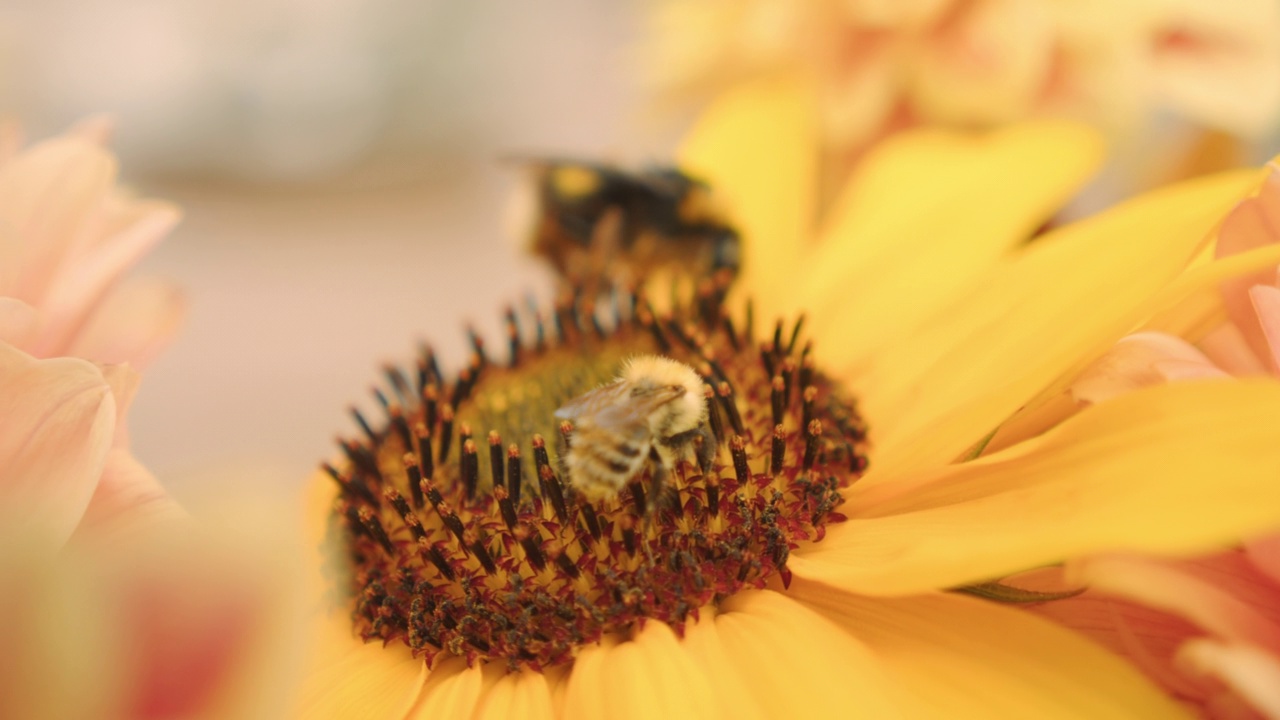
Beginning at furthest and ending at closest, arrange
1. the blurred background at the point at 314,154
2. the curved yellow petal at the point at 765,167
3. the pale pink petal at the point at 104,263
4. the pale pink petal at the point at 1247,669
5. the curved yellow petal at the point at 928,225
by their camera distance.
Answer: the blurred background at the point at 314,154 < the curved yellow petal at the point at 765,167 < the curved yellow petal at the point at 928,225 < the pale pink petal at the point at 104,263 < the pale pink petal at the point at 1247,669

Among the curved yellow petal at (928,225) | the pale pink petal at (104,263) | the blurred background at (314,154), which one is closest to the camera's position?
the pale pink petal at (104,263)

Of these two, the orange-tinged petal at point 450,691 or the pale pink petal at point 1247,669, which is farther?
the orange-tinged petal at point 450,691

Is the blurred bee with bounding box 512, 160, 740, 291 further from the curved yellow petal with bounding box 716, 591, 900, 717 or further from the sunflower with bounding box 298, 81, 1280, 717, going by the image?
the curved yellow petal with bounding box 716, 591, 900, 717

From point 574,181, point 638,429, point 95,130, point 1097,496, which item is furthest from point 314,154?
point 1097,496

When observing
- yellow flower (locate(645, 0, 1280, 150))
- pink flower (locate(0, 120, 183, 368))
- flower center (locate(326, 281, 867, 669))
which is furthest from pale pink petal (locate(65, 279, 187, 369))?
yellow flower (locate(645, 0, 1280, 150))

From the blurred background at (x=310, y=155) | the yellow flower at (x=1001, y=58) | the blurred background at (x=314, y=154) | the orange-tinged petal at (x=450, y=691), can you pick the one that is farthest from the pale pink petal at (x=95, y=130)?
the blurred background at (x=310, y=155)

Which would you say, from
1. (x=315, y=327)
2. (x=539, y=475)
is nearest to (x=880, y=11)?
(x=539, y=475)

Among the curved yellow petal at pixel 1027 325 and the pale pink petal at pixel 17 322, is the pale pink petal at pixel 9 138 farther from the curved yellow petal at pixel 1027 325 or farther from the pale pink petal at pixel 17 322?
the curved yellow petal at pixel 1027 325

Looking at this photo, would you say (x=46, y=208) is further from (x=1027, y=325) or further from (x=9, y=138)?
(x=1027, y=325)
